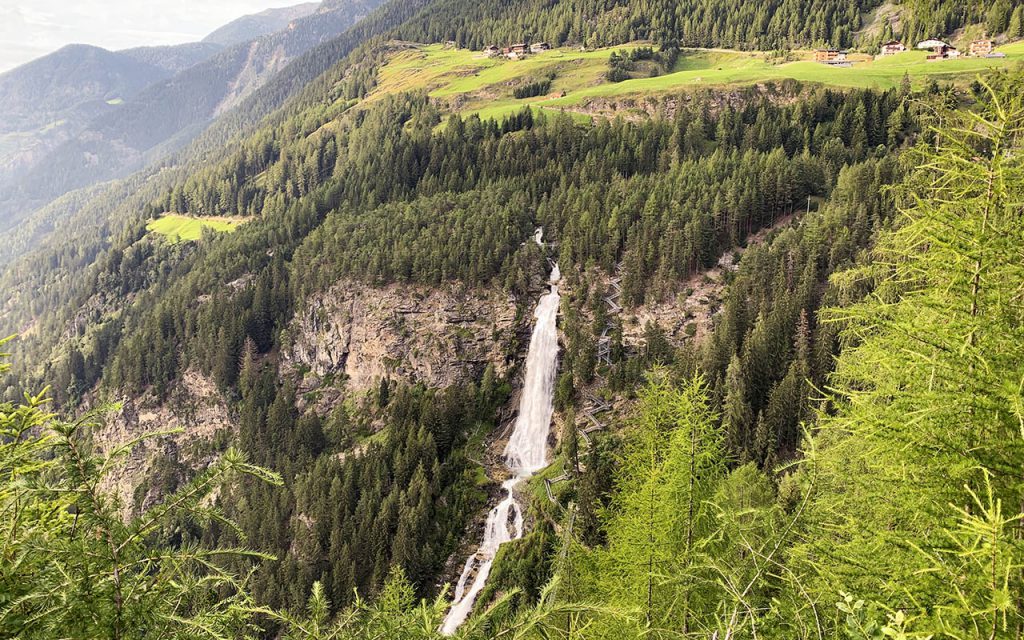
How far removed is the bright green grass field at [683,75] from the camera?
377 feet

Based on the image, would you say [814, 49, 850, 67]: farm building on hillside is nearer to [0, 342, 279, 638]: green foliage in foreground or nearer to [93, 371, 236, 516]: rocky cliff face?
[93, 371, 236, 516]: rocky cliff face

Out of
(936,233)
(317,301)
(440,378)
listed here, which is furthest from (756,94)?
(936,233)

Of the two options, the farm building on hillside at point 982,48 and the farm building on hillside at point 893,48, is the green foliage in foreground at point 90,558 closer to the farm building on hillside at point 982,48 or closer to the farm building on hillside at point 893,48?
the farm building on hillside at point 982,48

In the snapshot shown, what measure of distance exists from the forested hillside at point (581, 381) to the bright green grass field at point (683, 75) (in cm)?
381

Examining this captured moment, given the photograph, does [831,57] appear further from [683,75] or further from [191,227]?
[191,227]

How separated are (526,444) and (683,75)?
4723 inches

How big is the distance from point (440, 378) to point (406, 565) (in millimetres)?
36878

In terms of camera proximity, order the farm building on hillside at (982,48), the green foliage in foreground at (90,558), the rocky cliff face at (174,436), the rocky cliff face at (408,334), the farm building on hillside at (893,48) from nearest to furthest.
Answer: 1. the green foliage in foreground at (90,558)
2. the rocky cliff face at (408,334)
3. the rocky cliff face at (174,436)
4. the farm building on hillside at (982,48)
5. the farm building on hillside at (893,48)

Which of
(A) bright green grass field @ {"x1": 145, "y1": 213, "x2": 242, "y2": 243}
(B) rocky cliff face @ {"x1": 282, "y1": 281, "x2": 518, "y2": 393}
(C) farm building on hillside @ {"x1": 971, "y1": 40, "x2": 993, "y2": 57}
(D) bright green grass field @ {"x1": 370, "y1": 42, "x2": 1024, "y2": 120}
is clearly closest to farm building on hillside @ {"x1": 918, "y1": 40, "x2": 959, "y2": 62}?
(D) bright green grass field @ {"x1": 370, "y1": 42, "x2": 1024, "y2": 120}

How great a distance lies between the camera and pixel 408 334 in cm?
10175

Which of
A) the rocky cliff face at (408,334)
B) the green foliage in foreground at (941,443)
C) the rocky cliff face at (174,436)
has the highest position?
the green foliage in foreground at (941,443)

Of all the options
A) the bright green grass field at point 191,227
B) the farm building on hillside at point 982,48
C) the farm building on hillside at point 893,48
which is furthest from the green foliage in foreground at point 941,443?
the bright green grass field at point 191,227

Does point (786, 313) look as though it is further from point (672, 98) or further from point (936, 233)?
point (672, 98)

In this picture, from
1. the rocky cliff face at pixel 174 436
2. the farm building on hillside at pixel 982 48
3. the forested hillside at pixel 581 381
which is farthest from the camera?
the farm building on hillside at pixel 982 48
